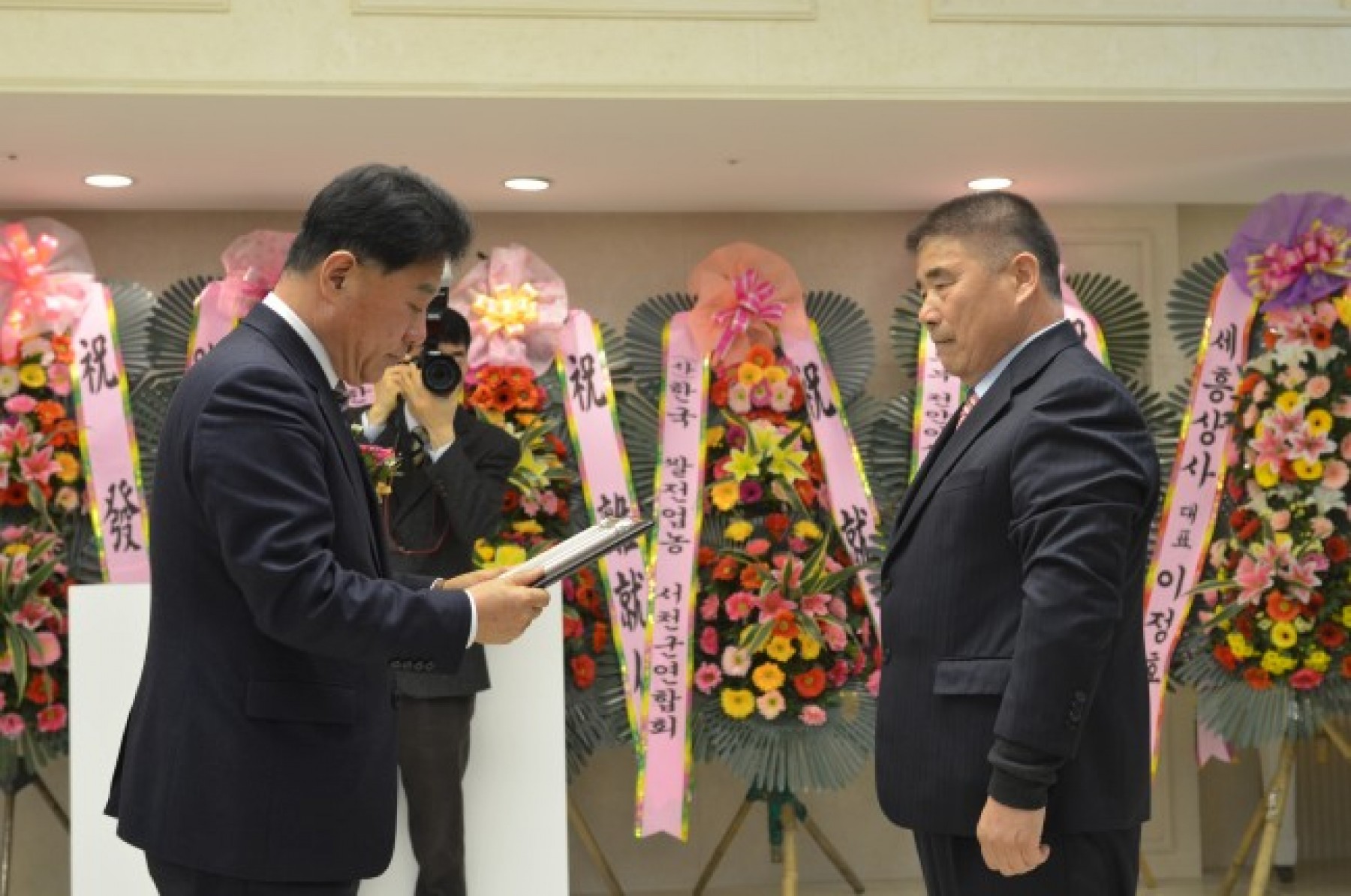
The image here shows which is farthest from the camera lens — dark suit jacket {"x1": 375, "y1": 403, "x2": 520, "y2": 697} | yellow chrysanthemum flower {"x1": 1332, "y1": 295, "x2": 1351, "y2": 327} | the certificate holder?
yellow chrysanthemum flower {"x1": 1332, "y1": 295, "x2": 1351, "y2": 327}

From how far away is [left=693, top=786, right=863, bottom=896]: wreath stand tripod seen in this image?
15.2 ft

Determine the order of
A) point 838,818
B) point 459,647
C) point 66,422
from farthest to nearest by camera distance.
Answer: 1. point 838,818
2. point 66,422
3. point 459,647

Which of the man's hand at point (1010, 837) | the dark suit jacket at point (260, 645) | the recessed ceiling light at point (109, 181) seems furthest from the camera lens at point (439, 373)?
the man's hand at point (1010, 837)

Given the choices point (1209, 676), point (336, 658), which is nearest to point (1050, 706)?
point (336, 658)

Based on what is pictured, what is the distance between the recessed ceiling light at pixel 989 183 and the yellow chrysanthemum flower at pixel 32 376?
2744 mm

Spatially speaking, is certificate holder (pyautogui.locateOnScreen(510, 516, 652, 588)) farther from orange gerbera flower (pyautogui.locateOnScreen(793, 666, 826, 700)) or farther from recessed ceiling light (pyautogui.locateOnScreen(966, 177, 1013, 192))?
recessed ceiling light (pyautogui.locateOnScreen(966, 177, 1013, 192))

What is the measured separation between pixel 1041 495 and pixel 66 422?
342cm

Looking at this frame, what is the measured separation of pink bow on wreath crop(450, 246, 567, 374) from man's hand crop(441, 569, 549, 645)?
8.98 feet

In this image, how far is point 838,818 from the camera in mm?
5391

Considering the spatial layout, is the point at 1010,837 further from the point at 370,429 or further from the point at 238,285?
the point at 238,285

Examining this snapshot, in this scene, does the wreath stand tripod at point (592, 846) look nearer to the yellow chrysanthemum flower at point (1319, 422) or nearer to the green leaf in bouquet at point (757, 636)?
the green leaf in bouquet at point (757, 636)

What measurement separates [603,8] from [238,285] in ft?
4.59

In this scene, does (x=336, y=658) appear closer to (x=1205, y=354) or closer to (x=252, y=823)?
(x=252, y=823)

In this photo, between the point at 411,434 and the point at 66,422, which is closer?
the point at 411,434
